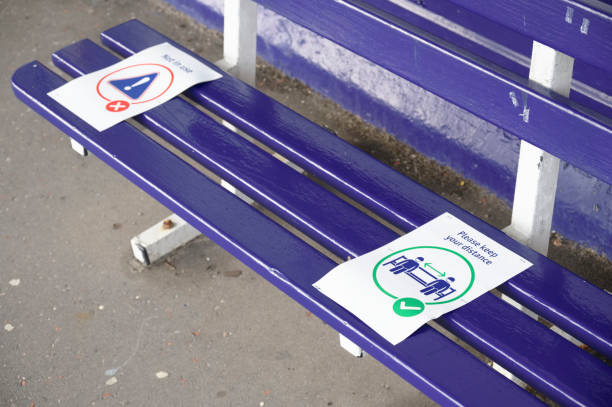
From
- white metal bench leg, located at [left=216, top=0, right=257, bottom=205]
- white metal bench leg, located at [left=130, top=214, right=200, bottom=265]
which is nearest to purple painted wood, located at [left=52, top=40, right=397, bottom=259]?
white metal bench leg, located at [left=216, top=0, right=257, bottom=205]

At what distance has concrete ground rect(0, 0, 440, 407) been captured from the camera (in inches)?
102

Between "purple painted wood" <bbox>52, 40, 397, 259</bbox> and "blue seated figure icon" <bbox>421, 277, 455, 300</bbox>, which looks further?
"purple painted wood" <bbox>52, 40, 397, 259</bbox>

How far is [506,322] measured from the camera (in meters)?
1.94

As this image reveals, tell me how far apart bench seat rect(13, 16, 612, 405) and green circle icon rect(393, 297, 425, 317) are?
0.17 feet

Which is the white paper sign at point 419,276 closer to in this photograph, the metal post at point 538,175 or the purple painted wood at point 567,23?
the metal post at point 538,175

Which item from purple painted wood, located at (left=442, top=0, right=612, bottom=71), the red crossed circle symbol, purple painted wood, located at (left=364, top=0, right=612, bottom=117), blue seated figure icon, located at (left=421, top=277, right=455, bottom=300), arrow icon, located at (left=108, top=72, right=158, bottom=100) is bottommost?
blue seated figure icon, located at (left=421, top=277, right=455, bottom=300)

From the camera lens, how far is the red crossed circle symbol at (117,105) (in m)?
2.55

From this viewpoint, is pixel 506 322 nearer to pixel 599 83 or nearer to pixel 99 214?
pixel 599 83

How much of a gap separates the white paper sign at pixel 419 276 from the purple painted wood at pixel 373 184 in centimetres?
4

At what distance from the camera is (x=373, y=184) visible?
2.28 metres

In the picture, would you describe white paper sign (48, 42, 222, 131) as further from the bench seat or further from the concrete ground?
the concrete ground

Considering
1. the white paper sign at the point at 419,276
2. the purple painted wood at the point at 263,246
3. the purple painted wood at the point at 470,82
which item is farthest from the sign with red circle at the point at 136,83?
the white paper sign at the point at 419,276

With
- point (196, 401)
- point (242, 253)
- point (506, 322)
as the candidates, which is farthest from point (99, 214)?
point (506, 322)

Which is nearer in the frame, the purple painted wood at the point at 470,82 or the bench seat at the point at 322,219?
the bench seat at the point at 322,219
